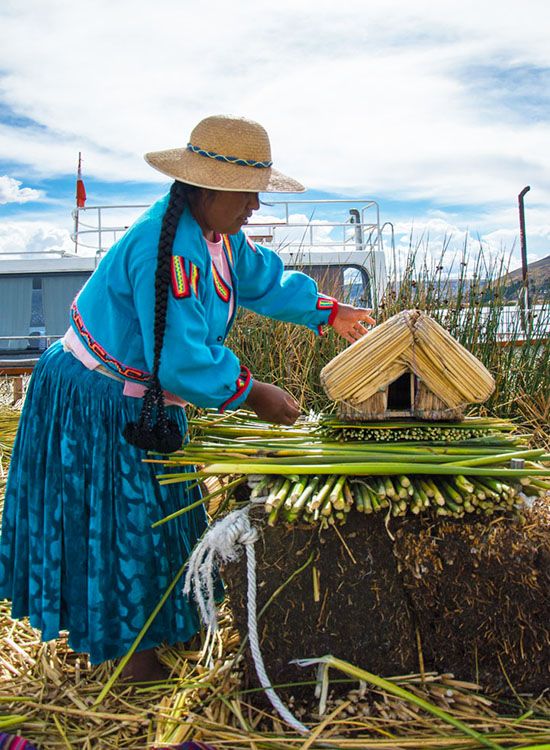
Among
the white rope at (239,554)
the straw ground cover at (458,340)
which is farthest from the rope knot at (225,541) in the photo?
the straw ground cover at (458,340)

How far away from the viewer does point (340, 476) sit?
1.82 meters

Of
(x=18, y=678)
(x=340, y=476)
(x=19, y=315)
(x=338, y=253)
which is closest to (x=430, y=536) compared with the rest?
(x=340, y=476)

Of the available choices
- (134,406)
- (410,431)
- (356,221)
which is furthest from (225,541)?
(356,221)

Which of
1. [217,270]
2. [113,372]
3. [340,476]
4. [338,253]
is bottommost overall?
[340,476]

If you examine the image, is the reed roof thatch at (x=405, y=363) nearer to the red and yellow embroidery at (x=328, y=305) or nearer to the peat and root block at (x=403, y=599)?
the peat and root block at (x=403, y=599)

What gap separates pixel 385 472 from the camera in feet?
5.75

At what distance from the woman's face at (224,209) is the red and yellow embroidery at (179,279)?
7.1 inches

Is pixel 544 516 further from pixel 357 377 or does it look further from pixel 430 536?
pixel 357 377

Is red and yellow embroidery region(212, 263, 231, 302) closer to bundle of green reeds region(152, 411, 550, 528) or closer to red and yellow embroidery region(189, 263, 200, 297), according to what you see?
red and yellow embroidery region(189, 263, 200, 297)

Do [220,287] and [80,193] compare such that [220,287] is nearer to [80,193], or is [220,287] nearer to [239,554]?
[239,554]

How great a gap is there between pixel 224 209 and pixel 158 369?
470 mm

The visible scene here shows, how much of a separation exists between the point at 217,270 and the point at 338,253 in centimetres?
716

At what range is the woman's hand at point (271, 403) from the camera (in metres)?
2.01

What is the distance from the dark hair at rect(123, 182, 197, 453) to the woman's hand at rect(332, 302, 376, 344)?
779mm
